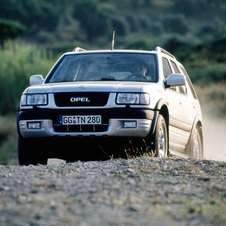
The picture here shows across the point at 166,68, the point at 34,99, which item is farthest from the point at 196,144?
the point at 34,99

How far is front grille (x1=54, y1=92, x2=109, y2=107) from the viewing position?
626cm

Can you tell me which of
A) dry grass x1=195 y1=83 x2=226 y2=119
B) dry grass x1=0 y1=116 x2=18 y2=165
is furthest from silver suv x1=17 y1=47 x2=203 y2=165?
dry grass x1=195 y1=83 x2=226 y2=119

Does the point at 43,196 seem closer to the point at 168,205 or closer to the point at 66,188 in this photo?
the point at 66,188

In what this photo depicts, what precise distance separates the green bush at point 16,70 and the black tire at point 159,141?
1693 centimetres

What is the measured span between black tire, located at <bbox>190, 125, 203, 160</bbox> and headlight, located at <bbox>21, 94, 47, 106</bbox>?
3022mm

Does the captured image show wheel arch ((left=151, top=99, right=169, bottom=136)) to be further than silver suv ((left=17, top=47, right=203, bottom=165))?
Yes

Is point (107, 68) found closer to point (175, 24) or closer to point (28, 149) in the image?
point (28, 149)

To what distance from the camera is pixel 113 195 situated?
3.95 m

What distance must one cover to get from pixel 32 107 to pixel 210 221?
11.8 feet

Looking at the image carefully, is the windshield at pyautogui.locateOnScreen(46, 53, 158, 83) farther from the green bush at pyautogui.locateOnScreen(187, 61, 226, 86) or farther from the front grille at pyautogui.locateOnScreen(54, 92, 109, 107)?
the green bush at pyautogui.locateOnScreen(187, 61, 226, 86)

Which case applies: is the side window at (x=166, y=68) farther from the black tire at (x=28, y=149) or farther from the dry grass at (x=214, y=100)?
the dry grass at (x=214, y=100)

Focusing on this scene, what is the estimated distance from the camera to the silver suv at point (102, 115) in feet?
20.3

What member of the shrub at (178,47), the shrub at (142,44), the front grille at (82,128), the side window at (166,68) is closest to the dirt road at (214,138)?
the side window at (166,68)

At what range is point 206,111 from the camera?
2658 centimetres
